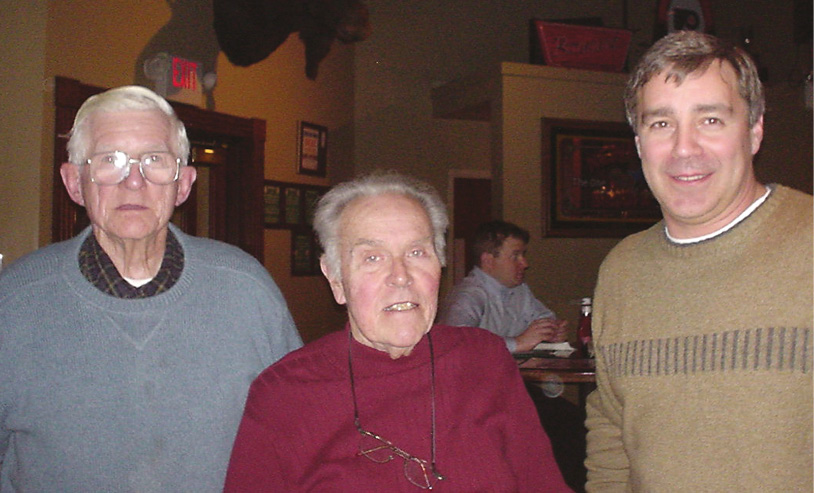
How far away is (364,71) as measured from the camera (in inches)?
248

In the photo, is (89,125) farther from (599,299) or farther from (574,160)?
(574,160)

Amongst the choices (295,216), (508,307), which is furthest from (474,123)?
(508,307)

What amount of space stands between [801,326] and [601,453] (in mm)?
568

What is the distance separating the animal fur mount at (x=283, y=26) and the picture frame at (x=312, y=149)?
42 cm

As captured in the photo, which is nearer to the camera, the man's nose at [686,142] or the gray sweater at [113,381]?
the man's nose at [686,142]

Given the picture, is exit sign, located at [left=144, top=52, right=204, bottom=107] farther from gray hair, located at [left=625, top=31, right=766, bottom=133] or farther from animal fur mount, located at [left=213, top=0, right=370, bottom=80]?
gray hair, located at [left=625, top=31, right=766, bottom=133]

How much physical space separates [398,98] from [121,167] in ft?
16.4

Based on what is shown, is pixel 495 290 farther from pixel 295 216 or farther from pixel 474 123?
pixel 474 123

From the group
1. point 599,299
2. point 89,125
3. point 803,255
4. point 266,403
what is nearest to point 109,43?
point 89,125

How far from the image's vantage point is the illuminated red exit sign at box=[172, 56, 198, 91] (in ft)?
14.0

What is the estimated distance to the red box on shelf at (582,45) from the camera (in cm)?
613

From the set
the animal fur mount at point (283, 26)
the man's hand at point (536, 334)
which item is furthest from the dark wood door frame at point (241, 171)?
the man's hand at point (536, 334)

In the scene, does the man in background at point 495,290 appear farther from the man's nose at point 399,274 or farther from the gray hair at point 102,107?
the gray hair at point 102,107

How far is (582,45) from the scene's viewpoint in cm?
623
